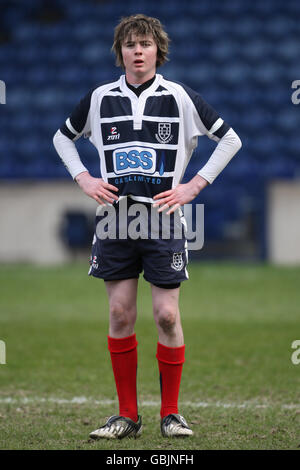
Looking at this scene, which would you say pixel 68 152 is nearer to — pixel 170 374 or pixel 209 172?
pixel 209 172

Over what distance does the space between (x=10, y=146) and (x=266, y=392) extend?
8.22 metres

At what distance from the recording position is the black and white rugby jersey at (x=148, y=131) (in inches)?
115

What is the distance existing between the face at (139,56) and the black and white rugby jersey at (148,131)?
0.05 m

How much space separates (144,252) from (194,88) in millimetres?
8862

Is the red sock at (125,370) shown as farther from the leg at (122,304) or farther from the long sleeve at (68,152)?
the long sleeve at (68,152)

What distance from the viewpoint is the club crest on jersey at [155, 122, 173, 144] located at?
2932mm

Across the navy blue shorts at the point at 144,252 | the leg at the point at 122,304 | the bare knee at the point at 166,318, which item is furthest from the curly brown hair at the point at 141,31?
the bare knee at the point at 166,318

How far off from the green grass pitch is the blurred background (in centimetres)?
139

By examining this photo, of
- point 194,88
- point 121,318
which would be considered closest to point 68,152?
point 121,318

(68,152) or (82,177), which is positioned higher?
(68,152)

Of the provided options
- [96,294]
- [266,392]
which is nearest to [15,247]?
[96,294]

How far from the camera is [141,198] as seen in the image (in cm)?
291

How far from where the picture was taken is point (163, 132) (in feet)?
9.63

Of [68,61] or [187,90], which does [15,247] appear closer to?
[68,61]
